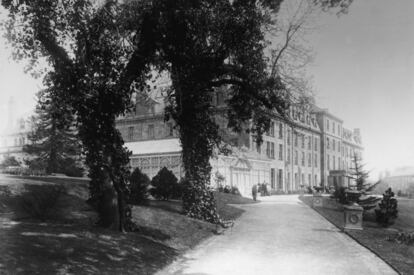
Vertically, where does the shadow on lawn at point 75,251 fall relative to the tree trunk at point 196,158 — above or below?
below

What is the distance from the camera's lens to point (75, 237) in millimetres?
9086

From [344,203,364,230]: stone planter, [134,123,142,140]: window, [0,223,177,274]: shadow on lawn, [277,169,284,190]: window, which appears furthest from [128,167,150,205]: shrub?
[277,169,284,190]: window

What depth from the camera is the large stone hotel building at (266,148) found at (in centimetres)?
3234

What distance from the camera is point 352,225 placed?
51.0ft

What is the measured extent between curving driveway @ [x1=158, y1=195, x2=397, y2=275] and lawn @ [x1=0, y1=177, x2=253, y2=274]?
70cm

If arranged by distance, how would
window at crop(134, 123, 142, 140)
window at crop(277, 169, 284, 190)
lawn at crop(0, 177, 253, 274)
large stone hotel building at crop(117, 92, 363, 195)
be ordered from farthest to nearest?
window at crop(277, 169, 284, 190) → window at crop(134, 123, 142, 140) → large stone hotel building at crop(117, 92, 363, 195) → lawn at crop(0, 177, 253, 274)

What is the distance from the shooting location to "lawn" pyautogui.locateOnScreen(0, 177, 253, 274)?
7285 mm

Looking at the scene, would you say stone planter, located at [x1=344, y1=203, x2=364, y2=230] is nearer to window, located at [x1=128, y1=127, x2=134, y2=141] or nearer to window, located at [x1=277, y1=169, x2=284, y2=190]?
window, located at [x1=277, y1=169, x2=284, y2=190]

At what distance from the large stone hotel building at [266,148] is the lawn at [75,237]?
5.26m

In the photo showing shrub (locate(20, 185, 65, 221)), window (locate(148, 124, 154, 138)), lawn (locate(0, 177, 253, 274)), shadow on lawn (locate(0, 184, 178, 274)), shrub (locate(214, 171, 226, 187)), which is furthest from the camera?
window (locate(148, 124, 154, 138))

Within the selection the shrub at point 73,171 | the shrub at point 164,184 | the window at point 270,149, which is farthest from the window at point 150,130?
the shrub at point 164,184

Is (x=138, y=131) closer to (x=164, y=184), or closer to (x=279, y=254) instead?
(x=164, y=184)

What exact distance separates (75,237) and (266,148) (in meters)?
39.7

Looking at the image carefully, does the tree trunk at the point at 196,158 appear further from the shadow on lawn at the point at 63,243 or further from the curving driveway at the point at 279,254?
the shadow on lawn at the point at 63,243
